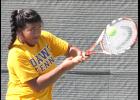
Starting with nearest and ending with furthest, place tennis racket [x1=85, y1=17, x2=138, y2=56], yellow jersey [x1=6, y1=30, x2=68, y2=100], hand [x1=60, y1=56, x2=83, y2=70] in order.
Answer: hand [x1=60, y1=56, x2=83, y2=70]
yellow jersey [x1=6, y1=30, x2=68, y2=100]
tennis racket [x1=85, y1=17, x2=138, y2=56]

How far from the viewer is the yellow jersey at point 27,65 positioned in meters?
4.33

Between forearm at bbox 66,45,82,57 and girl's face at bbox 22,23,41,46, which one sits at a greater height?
girl's face at bbox 22,23,41,46

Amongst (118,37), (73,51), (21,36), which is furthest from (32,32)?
(118,37)

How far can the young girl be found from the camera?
167 inches

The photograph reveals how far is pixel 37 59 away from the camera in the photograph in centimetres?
438

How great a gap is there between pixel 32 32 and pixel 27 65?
9.9 inches

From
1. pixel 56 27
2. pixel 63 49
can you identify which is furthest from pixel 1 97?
pixel 63 49

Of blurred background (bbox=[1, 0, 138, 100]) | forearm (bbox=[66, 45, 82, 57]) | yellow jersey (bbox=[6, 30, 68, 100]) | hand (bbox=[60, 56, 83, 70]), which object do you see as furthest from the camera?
blurred background (bbox=[1, 0, 138, 100])

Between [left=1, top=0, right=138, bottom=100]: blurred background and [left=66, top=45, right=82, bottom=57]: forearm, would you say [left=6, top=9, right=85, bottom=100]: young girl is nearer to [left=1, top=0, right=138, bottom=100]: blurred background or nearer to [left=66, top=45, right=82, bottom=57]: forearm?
[left=66, top=45, right=82, bottom=57]: forearm

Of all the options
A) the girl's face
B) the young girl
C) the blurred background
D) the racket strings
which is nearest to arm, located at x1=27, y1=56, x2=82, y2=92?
the young girl

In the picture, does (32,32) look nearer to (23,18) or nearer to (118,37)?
(23,18)

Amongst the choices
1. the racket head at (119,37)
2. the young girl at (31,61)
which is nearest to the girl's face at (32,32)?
the young girl at (31,61)

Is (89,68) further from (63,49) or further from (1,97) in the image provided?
(63,49)

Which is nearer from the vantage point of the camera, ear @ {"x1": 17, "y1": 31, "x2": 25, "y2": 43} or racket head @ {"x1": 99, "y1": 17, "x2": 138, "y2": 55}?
ear @ {"x1": 17, "y1": 31, "x2": 25, "y2": 43}
